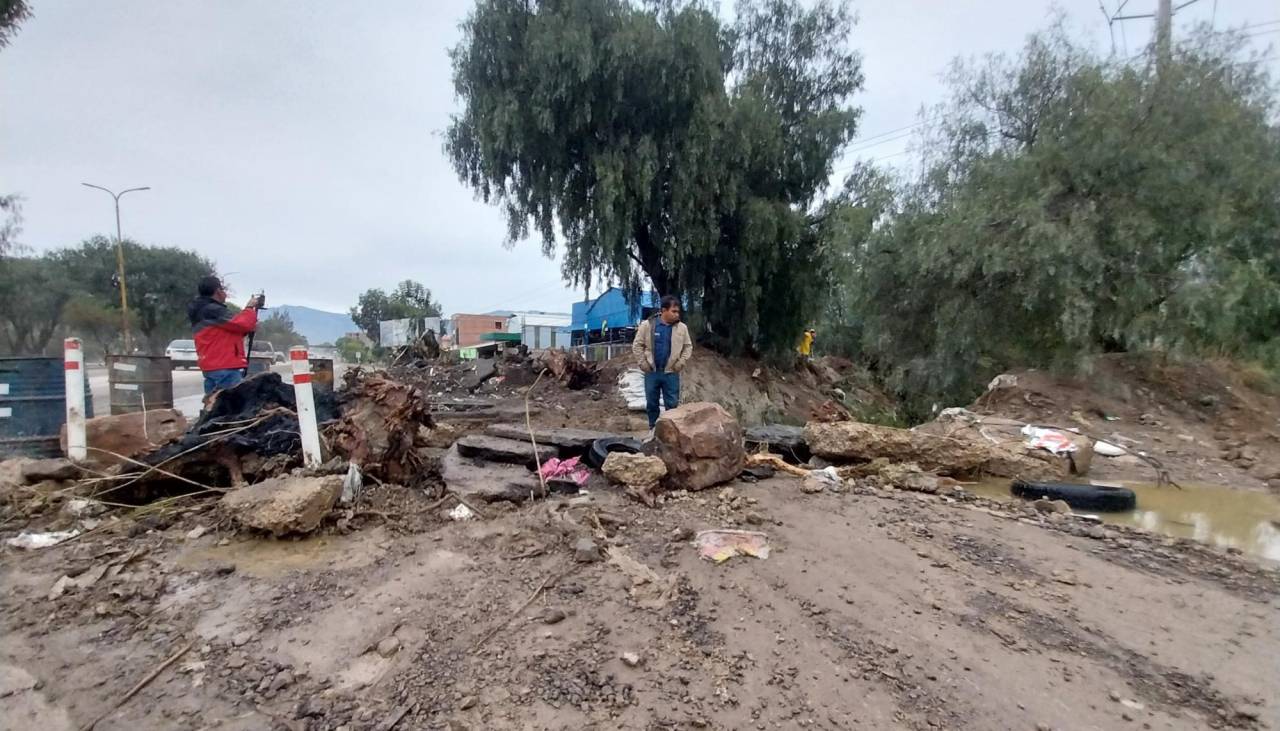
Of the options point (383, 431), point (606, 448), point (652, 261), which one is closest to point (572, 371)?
point (652, 261)

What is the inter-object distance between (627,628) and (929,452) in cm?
431

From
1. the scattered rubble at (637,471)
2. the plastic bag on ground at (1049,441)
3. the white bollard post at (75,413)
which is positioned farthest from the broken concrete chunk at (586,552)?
the plastic bag on ground at (1049,441)

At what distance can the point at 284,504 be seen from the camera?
3617 mm

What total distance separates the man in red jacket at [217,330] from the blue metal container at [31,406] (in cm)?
100

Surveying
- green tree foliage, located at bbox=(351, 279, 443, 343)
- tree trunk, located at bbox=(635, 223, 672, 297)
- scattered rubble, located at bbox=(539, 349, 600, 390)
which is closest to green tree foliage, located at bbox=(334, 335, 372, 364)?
green tree foliage, located at bbox=(351, 279, 443, 343)

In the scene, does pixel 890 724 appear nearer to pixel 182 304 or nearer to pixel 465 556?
pixel 465 556

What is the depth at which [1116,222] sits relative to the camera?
9.36 metres

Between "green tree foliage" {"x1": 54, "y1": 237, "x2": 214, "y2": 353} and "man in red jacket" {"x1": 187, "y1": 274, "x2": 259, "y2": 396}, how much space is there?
36.8 m

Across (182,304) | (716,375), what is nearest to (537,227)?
(716,375)

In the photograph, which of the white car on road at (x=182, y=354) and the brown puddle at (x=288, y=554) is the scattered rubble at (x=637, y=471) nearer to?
the brown puddle at (x=288, y=554)

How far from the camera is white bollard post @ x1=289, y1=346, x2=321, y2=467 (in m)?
4.20

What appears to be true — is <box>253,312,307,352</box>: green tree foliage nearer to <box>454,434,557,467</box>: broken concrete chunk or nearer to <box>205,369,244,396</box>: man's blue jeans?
<box>205,369,244,396</box>: man's blue jeans

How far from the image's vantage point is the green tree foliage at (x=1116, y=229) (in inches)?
364

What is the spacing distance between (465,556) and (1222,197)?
11844 mm
